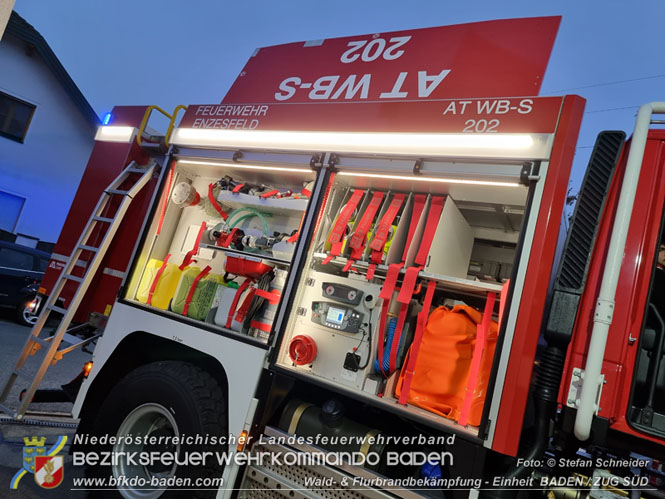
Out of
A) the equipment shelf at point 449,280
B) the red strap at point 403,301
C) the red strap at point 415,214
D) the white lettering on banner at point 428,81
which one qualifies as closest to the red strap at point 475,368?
the equipment shelf at point 449,280

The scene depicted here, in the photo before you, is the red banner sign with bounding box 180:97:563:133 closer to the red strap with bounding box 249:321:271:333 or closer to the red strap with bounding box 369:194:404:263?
the red strap with bounding box 369:194:404:263

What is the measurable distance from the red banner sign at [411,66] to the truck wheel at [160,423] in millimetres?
2450

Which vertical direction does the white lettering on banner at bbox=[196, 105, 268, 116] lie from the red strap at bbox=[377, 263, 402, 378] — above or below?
above

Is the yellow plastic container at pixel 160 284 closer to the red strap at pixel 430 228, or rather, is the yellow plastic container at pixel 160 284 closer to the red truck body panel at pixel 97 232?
the red truck body panel at pixel 97 232

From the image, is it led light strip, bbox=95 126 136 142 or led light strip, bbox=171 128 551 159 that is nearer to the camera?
led light strip, bbox=171 128 551 159

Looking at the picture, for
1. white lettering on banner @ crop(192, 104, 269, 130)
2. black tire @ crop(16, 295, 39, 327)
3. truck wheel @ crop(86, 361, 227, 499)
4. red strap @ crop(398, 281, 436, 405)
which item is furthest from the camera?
black tire @ crop(16, 295, 39, 327)

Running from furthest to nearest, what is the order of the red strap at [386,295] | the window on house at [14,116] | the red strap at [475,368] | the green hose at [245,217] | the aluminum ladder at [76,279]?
the window on house at [14,116] → the green hose at [245,217] → the aluminum ladder at [76,279] → the red strap at [386,295] → the red strap at [475,368]

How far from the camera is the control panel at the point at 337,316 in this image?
263cm

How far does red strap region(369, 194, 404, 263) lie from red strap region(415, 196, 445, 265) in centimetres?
23

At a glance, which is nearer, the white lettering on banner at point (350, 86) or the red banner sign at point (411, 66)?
the red banner sign at point (411, 66)

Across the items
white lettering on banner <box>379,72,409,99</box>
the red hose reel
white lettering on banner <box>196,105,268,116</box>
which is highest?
white lettering on banner <box>379,72,409,99</box>

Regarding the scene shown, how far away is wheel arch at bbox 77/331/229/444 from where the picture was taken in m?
3.14

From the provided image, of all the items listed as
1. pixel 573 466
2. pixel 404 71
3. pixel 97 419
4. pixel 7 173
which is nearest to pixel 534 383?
pixel 573 466

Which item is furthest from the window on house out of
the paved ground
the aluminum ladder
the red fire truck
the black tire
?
the aluminum ladder
